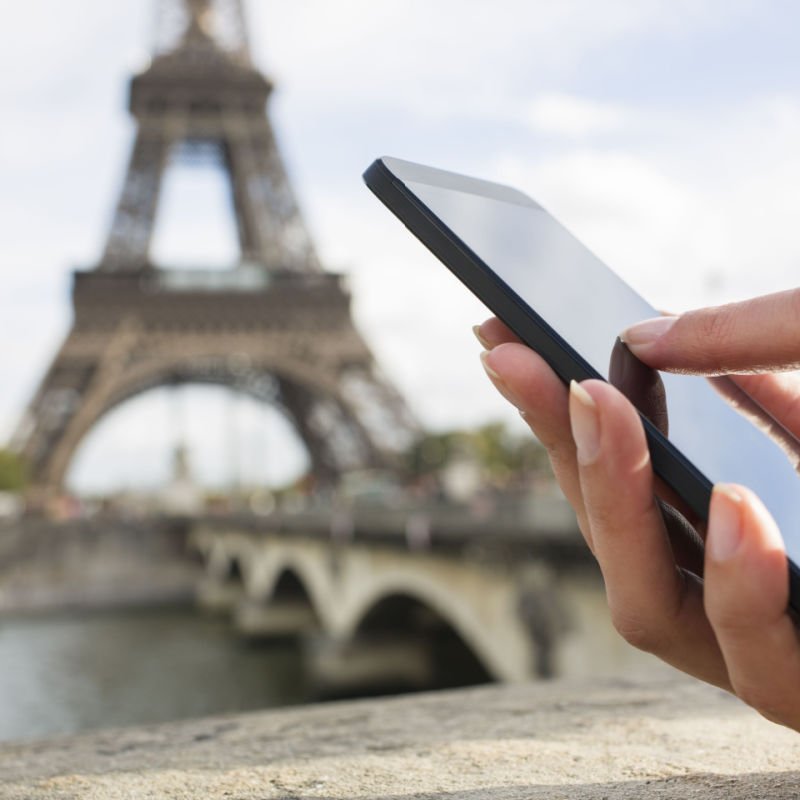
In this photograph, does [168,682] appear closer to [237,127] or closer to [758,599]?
[758,599]

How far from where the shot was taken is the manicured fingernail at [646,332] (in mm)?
1536

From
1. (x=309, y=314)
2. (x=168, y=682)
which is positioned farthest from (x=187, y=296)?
(x=168, y=682)

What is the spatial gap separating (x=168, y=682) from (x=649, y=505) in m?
19.8

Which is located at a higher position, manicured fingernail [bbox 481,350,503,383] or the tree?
the tree

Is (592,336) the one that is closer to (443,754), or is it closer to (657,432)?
(657,432)

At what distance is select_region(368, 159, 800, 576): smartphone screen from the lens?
1.54m

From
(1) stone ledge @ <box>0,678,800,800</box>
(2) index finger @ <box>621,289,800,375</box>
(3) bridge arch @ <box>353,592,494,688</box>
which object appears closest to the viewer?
(2) index finger @ <box>621,289,800,375</box>

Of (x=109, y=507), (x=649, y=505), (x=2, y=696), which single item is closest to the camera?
(x=649, y=505)

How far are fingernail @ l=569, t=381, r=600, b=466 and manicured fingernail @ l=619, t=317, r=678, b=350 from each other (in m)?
0.16

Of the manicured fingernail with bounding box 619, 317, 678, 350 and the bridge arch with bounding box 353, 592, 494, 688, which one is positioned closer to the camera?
the manicured fingernail with bounding box 619, 317, 678, 350

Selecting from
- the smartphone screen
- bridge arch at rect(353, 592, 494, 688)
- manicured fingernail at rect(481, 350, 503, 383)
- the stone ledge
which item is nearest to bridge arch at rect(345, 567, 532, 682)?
bridge arch at rect(353, 592, 494, 688)

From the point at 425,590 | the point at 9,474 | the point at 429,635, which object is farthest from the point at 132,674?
the point at 9,474

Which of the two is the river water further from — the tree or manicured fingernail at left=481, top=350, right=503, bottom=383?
the tree

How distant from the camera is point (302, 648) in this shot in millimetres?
24531
